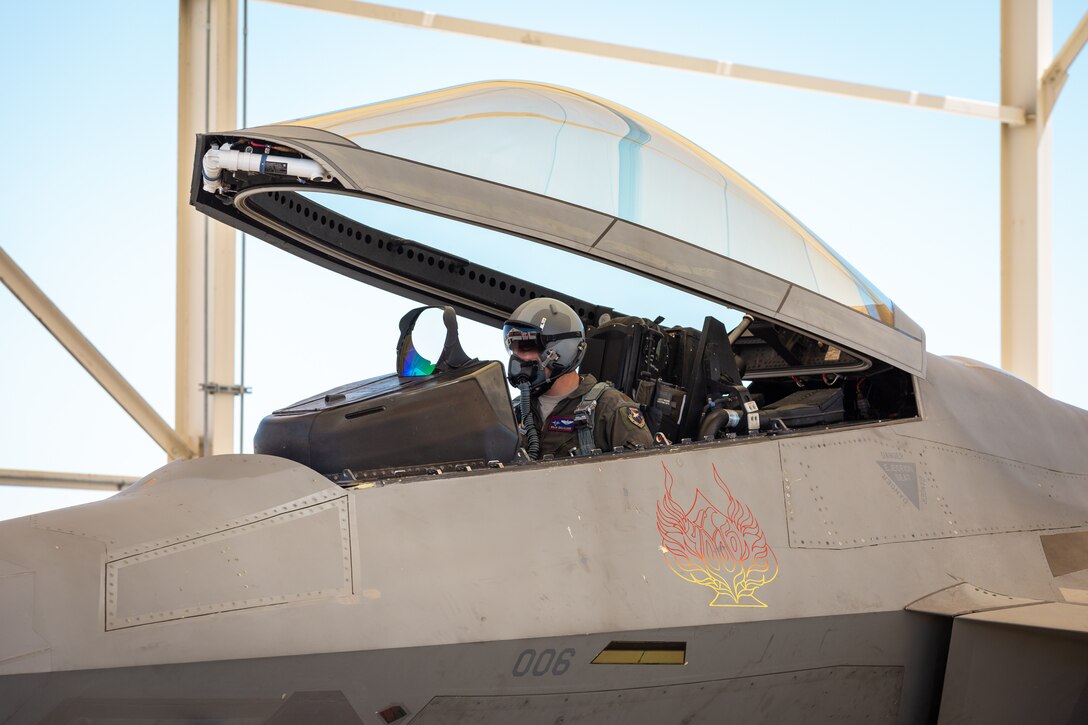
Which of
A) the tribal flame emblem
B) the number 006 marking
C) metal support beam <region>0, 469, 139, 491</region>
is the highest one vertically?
the tribal flame emblem

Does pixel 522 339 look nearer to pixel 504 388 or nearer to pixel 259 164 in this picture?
pixel 504 388

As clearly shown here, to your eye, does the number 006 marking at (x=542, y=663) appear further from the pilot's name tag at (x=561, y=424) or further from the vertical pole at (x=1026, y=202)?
the vertical pole at (x=1026, y=202)

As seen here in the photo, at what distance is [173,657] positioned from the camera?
239cm

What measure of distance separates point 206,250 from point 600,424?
667 centimetres

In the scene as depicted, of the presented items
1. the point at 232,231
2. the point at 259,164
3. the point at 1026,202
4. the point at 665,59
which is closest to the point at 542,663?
the point at 259,164

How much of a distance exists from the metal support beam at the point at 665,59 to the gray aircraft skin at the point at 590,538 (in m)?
6.37

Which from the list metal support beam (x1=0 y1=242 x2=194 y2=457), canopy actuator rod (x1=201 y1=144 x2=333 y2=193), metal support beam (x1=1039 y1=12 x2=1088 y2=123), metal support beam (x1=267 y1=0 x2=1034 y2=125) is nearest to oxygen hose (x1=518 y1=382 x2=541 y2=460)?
canopy actuator rod (x1=201 y1=144 x2=333 y2=193)

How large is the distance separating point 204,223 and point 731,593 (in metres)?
7.62

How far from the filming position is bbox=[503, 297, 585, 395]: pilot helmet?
161 inches

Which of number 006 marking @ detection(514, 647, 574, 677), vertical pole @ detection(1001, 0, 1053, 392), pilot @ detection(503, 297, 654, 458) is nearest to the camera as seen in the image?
number 006 marking @ detection(514, 647, 574, 677)

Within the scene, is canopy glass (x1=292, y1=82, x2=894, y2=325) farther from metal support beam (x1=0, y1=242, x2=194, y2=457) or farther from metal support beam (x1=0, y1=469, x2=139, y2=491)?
metal support beam (x1=0, y1=469, x2=139, y2=491)

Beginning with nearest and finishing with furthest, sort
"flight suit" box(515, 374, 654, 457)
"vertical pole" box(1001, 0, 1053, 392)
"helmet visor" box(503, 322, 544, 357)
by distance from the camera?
"flight suit" box(515, 374, 654, 457) < "helmet visor" box(503, 322, 544, 357) < "vertical pole" box(1001, 0, 1053, 392)

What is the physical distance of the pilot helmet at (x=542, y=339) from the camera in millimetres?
4086

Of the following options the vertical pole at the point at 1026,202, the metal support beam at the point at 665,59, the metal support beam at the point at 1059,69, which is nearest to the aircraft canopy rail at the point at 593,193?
the metal support beam at the point at 665,59
